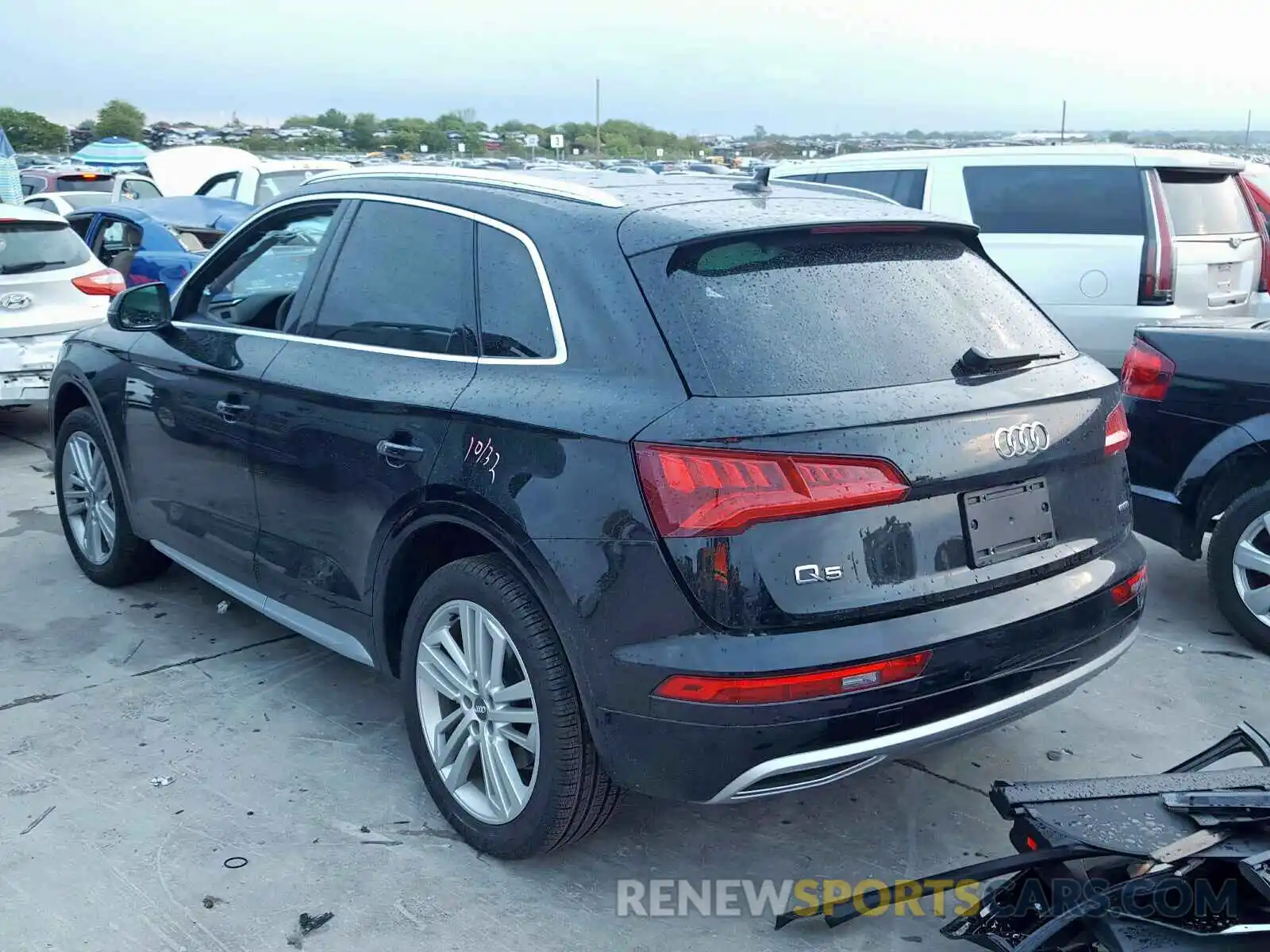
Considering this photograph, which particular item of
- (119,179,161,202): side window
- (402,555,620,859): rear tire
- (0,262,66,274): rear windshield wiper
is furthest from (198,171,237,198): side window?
(402,555,620,859): rear tire

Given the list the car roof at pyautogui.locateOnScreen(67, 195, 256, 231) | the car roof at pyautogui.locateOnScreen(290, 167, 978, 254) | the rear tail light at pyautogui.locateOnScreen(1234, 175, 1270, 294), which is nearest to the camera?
the car roof at pyautogui.locateOnScreen(290, 167, 978, 254)

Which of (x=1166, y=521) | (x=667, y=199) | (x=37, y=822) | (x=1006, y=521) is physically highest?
A: (x=667, y=199)

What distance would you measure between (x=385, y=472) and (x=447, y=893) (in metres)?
1.15

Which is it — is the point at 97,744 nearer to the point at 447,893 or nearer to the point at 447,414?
the point at 447,893

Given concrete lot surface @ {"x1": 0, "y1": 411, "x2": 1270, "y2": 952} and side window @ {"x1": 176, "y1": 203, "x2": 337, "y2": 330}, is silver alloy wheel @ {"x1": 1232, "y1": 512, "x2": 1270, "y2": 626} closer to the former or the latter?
concrete lot surface @ {"x1": 0, "y1": 411, "x2": 1270, "y2": 952}

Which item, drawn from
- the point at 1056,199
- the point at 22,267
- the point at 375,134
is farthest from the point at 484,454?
the point at 375,134

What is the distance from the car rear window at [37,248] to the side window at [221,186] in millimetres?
7574

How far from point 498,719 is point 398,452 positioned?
788 millimetres

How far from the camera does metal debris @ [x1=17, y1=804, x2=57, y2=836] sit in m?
3.46

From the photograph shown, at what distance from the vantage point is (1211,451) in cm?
479

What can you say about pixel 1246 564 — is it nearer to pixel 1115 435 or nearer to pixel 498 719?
pixel 1115 435

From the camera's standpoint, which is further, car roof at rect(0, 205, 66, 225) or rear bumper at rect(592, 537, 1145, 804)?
car roof at rect(0, 205, 66, 225)

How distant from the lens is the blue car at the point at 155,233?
10891mm

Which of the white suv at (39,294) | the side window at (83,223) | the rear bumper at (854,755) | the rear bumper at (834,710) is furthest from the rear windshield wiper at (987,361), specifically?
the side window at (83,223)
